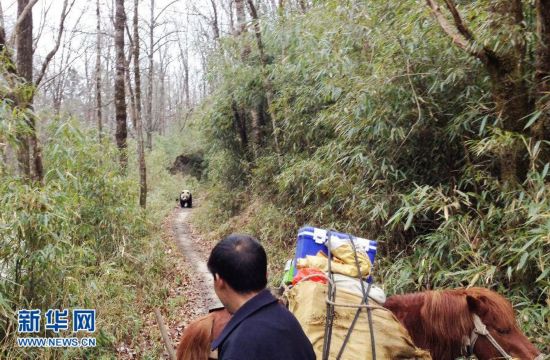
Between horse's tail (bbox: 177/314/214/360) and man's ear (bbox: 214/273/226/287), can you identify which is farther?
horse's tail (bbox: 177/314/214/360)

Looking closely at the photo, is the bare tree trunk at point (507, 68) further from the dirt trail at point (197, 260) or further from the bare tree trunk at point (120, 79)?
the bare tree trunk at point (120, 79)

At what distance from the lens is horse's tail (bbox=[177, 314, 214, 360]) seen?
3.00 m

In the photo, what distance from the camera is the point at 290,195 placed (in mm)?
9258

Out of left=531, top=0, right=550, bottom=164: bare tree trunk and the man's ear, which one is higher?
left=531, top=0, right=550, bottom=164: bare tree trunk

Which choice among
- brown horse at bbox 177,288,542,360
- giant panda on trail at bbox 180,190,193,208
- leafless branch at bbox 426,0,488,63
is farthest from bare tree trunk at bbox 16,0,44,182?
giant panda on trail at bbox 180,190,193,208

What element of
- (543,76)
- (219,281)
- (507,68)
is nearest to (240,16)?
(507,68)

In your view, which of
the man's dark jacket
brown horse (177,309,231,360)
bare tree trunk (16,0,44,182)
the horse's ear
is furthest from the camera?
bare tree trunk (16,0,44,182)

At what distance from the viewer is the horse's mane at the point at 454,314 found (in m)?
2.81

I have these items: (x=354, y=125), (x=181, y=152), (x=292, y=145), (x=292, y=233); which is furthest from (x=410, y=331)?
(x=181, y=152)

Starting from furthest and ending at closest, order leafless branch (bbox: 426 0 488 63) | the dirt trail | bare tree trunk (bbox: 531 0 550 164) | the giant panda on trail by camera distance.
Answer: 1. the giant panda on trail
2. the dirt trail
3. leafless branch (bbox: 426 0 488 63)
4. bare tree trunk (bbox: 531 0 550 164)

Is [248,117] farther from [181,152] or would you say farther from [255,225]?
[181,152]

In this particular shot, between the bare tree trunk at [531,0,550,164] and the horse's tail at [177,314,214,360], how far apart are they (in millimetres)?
3448

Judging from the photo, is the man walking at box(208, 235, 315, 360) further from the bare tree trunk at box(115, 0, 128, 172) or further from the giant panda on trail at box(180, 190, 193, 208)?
the giant panda on trail at box(180, 190, 193, 208)

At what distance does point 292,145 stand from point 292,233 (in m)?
2.23
